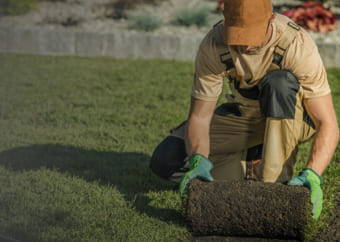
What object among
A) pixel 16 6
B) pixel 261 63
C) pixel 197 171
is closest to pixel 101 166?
pixel 197 171

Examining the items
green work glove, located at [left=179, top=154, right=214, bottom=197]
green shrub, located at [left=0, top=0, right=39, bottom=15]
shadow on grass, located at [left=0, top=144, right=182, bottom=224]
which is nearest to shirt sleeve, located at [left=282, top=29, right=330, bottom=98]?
green work glove, located at [left=179, top=154, right=214, bottom=197]

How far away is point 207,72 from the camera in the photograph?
294 centimetres

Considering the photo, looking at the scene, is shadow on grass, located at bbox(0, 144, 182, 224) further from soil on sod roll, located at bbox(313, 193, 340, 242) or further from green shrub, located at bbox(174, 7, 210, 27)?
green shrub, located at bbox(174, 7, 210, 27)

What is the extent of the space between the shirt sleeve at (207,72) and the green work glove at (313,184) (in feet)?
2.45

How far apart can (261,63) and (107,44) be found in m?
4.95

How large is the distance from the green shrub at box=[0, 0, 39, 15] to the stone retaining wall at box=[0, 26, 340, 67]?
124 cm

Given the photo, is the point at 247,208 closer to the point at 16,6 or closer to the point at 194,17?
the point at 194,17

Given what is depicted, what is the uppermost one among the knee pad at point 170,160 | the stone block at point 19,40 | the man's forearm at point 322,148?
the man's forearm at point 322,148

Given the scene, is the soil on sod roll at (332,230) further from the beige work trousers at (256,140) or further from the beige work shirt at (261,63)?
the beige work shirt at (261,63)

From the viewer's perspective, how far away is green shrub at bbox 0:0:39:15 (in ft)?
30.1

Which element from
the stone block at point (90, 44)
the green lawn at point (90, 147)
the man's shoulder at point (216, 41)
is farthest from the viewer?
the stone block at point (90, 44)

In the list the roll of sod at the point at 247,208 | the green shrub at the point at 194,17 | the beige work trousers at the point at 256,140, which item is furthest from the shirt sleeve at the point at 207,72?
the green shrub at the point at 194,17

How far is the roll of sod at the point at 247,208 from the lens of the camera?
262 centimetres

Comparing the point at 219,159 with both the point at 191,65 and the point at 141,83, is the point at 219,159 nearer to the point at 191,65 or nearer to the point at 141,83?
the point at 141,83
